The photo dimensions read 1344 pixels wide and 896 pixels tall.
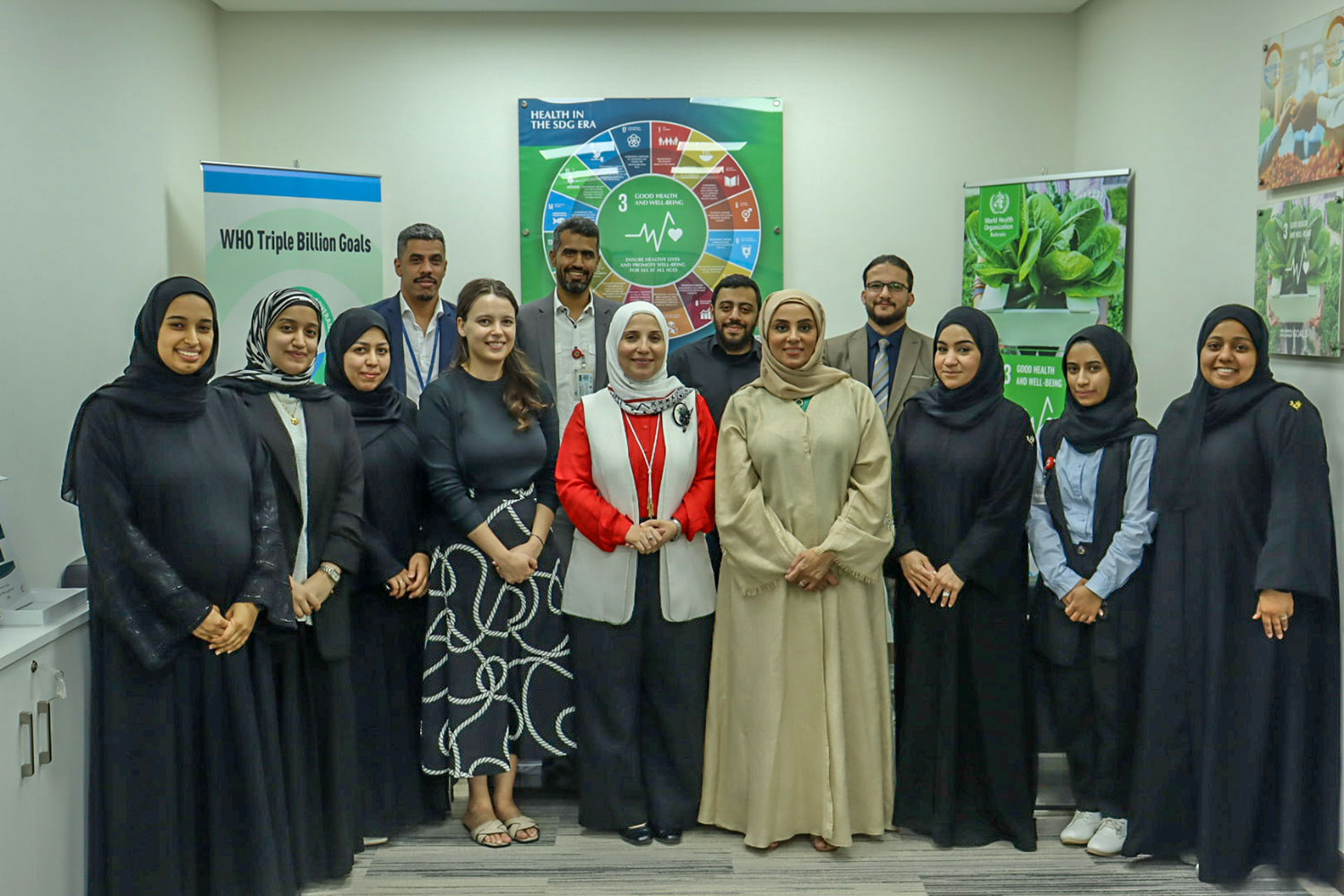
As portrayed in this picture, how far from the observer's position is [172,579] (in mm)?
2658

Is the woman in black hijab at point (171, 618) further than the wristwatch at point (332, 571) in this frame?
No

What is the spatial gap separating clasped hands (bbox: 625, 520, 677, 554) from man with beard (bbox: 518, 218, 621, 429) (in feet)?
2.87

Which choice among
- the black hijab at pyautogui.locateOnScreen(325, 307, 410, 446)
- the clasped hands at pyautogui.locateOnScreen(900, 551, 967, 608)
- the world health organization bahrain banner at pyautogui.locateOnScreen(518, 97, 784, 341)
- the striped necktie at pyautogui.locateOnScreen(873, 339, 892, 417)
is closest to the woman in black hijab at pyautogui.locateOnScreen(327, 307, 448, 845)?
the black hijab at pyautogui.locateOnScreen(325, 307, 410, 446)

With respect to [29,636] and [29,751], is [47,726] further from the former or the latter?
[29,636]

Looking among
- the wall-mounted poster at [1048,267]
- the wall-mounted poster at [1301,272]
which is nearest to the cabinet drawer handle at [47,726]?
the wall-mounted poster at [1301,272]

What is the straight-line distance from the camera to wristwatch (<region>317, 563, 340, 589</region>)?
3.11m

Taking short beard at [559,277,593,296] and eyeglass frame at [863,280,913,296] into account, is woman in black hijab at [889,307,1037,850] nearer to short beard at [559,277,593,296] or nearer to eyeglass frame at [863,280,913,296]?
eyeglass frame at [863,280,913,296]

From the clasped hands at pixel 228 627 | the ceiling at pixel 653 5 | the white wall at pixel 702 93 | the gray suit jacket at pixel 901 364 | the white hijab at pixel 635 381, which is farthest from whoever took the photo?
the white wall at pixel 702 93

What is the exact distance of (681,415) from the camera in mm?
3443

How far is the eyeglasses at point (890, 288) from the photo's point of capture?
4340mm

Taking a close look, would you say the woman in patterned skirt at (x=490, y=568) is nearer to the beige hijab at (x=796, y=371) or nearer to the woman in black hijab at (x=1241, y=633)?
the beige hijab at (x=796, y=371)

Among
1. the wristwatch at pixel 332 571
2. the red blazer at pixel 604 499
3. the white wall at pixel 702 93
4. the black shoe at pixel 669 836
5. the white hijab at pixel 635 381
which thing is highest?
the white wall at pixel 702 93

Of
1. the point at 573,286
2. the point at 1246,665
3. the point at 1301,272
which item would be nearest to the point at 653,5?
the point at 573,286

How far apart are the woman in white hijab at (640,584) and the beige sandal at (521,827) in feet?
0.64
